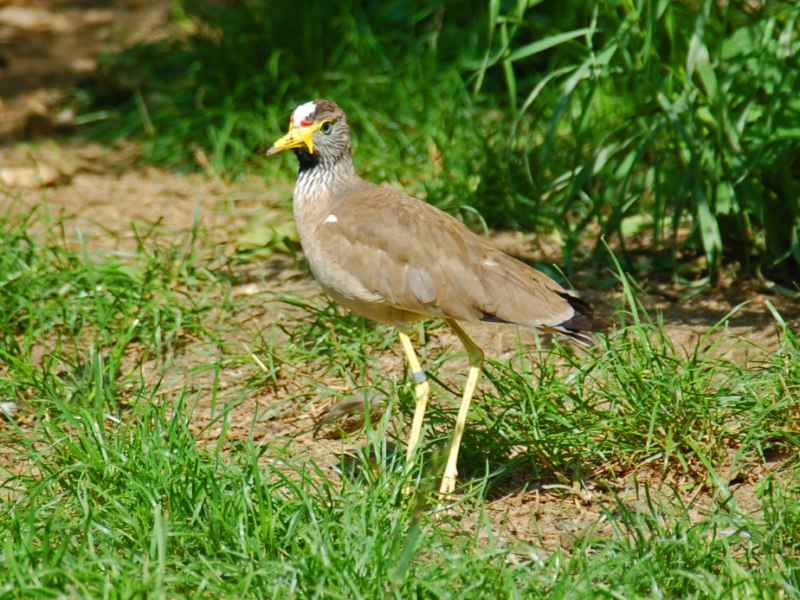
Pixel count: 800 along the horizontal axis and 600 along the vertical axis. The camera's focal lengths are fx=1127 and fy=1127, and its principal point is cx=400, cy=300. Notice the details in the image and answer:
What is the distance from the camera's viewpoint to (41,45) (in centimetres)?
928

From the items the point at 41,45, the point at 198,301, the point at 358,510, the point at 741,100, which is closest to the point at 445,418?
the point at 358,510

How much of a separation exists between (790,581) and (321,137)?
251 cm

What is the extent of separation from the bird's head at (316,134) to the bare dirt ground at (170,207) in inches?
38.5

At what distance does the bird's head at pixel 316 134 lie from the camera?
15.1 feet

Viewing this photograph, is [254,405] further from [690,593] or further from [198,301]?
[690,593]

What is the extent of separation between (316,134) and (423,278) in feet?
2.92

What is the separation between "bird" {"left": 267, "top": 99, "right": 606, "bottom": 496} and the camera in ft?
13.2

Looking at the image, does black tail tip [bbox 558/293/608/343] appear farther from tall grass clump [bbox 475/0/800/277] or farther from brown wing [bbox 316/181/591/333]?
tall grass clump [bbox 475/0/800/277]

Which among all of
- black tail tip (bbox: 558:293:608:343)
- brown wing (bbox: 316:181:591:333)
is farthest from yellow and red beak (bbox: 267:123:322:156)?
black tail tip (bbox: 558:293:608:343)

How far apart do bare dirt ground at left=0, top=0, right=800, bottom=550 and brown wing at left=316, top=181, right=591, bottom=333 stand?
25.6 inches

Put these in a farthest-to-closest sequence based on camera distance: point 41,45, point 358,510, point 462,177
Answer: point 41,45
point 462,177
point 358,510

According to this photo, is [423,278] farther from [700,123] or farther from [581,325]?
[700,123]

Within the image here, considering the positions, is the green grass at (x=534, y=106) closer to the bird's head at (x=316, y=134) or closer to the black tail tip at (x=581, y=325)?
the bird's head at (x=316, y=134)

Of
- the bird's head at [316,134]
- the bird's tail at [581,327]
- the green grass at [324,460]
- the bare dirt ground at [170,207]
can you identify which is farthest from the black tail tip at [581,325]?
the bird's head at [316,134]
